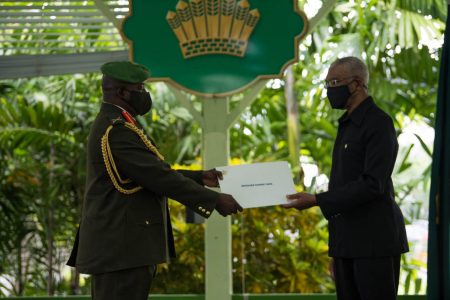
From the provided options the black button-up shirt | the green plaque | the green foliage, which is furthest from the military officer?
the green foliage

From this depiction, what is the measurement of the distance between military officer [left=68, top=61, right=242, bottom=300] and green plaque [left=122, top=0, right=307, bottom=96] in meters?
1.38

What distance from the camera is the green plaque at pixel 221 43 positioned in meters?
4.27

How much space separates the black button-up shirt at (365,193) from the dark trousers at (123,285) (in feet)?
2.40

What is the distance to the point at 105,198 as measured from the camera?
2816 mm

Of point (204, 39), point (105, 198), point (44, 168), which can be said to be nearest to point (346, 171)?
point (105, 198)

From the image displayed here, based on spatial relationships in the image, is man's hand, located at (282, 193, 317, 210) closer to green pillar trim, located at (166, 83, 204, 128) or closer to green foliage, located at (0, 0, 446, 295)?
green pillar trim, located at (166, 83, 204, 128)

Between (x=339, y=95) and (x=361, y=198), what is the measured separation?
0.43 metres

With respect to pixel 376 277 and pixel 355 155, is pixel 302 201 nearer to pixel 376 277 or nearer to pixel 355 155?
pixel 355 155

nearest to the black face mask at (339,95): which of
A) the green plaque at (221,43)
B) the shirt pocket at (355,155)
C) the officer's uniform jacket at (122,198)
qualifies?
the shirt pocket at (355,155)

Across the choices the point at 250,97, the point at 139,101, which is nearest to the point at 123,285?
the point at 139,101

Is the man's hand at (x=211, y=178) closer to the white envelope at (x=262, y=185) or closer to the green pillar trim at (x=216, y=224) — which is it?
the white envelope at (x=262, y=185)

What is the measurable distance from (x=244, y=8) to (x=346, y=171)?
163cm

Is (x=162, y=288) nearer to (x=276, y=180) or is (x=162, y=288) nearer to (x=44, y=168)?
(x=44, y=168)

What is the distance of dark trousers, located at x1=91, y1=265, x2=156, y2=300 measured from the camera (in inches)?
109
